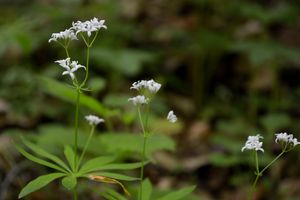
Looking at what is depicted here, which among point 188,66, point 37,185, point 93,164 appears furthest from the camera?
point 188,66

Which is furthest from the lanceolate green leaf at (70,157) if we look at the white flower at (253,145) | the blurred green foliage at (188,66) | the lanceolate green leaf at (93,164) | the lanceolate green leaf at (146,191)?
the blurred green foliage at (188,66)

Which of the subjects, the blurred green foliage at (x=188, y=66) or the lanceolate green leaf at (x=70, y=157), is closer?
the lanceolate green leaf at (x=70, y=157)

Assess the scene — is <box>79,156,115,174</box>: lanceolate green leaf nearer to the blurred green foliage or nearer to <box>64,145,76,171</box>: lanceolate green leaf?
<box>64,145,76,171</box>: lanceolate green leaf

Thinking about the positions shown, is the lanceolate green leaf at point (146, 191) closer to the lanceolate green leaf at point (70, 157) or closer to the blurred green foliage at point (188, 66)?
the lanceolate green leaf at point (70, 157)

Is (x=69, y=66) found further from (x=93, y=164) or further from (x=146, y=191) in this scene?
(x=146, y=191)

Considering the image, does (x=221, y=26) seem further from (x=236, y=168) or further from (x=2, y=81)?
(x=2, y=81)

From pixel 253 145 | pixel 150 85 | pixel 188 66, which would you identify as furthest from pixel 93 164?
pixel 188 66

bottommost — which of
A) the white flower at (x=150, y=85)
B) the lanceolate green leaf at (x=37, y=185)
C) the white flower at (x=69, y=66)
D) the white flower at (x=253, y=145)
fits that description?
the lanceolate green leaf at (x=37, y=185)

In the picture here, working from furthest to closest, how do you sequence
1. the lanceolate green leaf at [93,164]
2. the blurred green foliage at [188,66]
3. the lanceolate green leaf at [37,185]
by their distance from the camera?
the blurred green foliage at [188,66]
the lanceolate green leaf at [93,164]
the lanceolate green leaf at [37,185]

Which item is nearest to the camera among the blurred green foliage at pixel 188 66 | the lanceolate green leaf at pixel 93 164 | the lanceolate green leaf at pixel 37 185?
the lanceolate green leaf at pixel 37 185

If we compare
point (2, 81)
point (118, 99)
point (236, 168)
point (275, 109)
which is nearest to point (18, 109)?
point (2, 81)

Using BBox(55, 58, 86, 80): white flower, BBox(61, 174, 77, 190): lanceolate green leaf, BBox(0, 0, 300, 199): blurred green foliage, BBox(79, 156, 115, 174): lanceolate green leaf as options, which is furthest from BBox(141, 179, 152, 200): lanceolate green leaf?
BBox(0, 0, 300, 199): blurred green foliage
